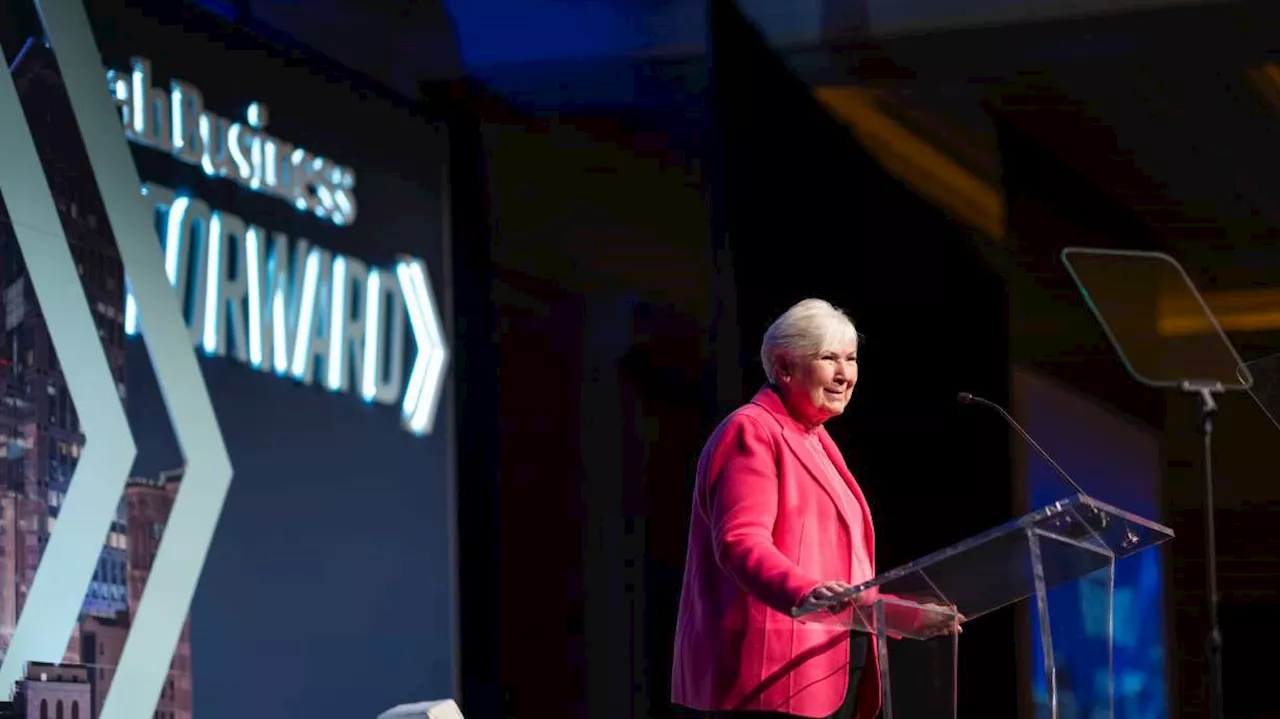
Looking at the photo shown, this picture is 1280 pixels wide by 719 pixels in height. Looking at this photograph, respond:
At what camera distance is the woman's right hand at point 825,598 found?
254 centimetres

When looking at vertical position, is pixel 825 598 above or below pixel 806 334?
below

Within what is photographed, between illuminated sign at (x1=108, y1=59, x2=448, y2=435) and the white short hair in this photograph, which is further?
illuminated sign at (x1=108, y1=59, x2=448, y2=435)

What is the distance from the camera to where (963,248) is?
6.33 m

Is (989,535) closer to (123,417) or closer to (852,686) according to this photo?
(852,686)

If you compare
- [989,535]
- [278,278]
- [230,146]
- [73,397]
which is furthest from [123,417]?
[989,535]

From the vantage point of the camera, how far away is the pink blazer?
2.83 metres

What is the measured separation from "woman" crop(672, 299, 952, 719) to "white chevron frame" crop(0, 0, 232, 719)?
221 centimetres

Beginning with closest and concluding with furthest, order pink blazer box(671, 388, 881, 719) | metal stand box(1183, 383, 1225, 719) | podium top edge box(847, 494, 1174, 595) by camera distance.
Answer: podium top edge box(847, 494, 1174, 595), pink blazer box(671, 388, 881, 719), metal stand box(1183, 383, 1225, 719)

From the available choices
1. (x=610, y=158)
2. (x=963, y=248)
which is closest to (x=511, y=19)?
(x=610, y=158)

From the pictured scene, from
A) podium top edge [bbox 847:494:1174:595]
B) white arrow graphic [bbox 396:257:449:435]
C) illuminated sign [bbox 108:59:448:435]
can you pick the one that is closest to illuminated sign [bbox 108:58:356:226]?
illuminated sign [bbox 108:59:448:435]

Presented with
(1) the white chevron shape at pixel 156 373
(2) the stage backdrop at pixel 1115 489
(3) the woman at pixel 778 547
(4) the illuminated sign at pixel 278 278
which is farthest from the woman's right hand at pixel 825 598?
(2) the stage backdrop at pixel 1115 489

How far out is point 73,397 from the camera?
→ 464 cm

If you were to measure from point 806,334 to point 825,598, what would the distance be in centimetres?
58

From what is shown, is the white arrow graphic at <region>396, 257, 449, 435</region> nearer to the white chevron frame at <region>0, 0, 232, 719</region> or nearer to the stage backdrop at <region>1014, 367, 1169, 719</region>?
the white chevron frame at <region>0, 0, 232, 719</region>
